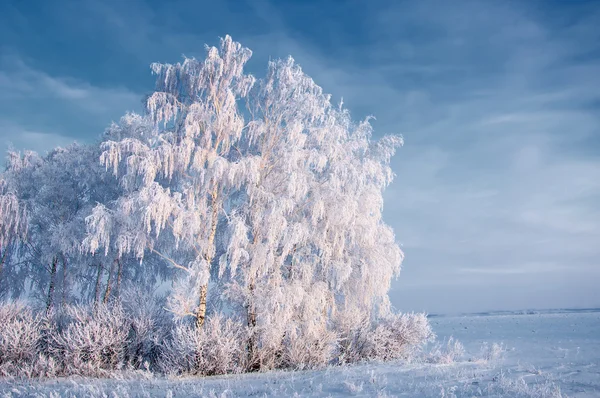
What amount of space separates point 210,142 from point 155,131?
6.90 ft

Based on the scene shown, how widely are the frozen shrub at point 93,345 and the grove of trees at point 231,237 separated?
0.20 feet

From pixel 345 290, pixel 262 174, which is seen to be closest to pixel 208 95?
pixel 262 174

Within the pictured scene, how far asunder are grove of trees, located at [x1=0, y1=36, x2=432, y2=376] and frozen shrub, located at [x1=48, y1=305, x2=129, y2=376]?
6 centimetres

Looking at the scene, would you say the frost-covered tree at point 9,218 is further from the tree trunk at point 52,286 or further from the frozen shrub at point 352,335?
the frozen shrub at point 352,335

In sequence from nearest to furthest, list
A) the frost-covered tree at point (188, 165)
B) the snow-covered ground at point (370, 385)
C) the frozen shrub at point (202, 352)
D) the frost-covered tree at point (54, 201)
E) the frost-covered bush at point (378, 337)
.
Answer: the snow-covered ground at point (370, 385), the frozen shrub at point (202, 352), the frost-covered tree at point (188, 165), the frost-covered bush at point (378, 337), the frost-covered tree at point (54, 201)

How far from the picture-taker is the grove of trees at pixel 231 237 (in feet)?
46.9

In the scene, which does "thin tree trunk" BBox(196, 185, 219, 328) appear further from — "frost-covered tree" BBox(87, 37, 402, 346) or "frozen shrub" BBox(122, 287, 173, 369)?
"frozen shrub" BBox(122, 287, 173, 369)

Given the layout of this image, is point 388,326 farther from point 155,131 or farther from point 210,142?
point 155,131

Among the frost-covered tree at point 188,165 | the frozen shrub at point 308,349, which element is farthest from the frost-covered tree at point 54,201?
the frozen shrub at point 308,349

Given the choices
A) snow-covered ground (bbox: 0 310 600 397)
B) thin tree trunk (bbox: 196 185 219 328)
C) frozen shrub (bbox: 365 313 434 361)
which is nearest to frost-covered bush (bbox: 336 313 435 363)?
frozen shrub (bbox: 365 313 434 361)

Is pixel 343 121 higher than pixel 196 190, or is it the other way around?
pixel 343 121

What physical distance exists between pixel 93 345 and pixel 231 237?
5028 mm

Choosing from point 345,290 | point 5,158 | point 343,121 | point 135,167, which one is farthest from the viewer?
point 5,158

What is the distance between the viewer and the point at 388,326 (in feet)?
57.6
